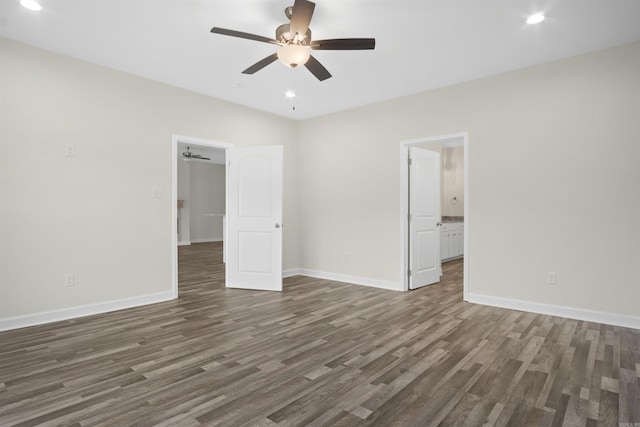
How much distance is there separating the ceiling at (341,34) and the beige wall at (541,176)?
0.30 metres

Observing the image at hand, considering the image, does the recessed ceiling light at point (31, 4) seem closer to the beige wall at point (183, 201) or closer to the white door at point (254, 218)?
the white door at point (254, 218)

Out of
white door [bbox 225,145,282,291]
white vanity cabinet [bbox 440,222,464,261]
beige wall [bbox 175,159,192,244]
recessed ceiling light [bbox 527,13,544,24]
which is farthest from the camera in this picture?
beige wall [bbox 175,159,192,244]

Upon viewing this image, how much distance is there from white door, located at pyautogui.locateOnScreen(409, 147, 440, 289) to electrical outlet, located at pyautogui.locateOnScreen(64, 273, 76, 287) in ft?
13.9

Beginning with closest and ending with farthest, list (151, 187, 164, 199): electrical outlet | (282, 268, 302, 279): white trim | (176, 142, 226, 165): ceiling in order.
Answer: (151, 187, 164, 199): electrical outlet → (282, 268, 302, 279): white trim → (176, 142, 226, 165): ceiling

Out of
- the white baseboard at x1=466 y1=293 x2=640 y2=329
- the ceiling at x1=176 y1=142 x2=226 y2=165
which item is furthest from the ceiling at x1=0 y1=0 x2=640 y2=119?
the ceiling at x1=176 y1=142 x2=226 y2=165

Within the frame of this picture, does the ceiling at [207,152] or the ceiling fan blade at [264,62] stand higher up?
the ceiling at [207,152]

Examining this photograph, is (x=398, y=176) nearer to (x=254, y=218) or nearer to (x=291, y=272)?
(x=254, y=218)

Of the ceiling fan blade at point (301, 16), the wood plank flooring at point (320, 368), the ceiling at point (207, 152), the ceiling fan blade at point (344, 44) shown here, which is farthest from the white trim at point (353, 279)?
the ceiling at point (207, 152)

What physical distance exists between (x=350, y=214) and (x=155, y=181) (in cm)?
291

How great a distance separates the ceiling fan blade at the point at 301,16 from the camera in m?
2.40

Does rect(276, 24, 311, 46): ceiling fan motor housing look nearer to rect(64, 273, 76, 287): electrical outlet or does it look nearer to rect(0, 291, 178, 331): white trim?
rect(64, 273, 76, 287): electrical outlet

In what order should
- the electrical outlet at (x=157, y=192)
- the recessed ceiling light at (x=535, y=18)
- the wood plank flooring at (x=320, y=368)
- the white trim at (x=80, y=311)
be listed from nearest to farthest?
the wood plank flooring at (x=320, y=368), the recessed ceiling light at (x=535, y=18), the white trim at (x=80, y=311), the electrical outlet at (x=157, y=192)

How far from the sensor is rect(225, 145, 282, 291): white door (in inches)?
202

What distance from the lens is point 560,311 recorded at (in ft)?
12.5
